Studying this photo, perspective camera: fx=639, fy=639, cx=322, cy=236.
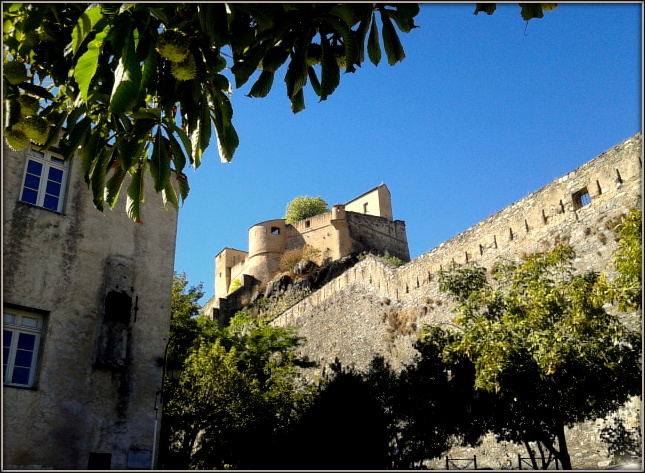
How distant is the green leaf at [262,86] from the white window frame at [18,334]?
6.51 m

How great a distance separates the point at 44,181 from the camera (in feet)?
32.7

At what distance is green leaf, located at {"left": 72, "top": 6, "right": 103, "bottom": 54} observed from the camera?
284cm

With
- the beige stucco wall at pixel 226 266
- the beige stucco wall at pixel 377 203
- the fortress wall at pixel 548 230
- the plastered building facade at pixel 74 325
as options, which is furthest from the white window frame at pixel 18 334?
the beige stucco wall at pixel 377 203

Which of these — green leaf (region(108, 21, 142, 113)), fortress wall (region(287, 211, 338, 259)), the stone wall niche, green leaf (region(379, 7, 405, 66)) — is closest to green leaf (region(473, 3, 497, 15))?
green leaf (region(379, 7, 405, 66))

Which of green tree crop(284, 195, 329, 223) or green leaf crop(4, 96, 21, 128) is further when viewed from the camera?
green tree crop(284, 195, 329, 223)

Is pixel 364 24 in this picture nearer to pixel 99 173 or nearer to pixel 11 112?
pixel 99 173

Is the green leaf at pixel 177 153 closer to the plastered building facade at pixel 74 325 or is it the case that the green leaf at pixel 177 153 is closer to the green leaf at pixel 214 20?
the green leaf at pixel 214 20

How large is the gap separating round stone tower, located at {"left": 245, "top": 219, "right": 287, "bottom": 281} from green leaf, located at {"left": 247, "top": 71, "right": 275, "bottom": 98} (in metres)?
41.8

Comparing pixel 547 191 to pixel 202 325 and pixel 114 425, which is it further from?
pixel 114 425

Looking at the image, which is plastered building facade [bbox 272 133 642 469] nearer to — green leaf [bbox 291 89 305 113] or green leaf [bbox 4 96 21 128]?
green leaf [bbox 291 89 305 113]

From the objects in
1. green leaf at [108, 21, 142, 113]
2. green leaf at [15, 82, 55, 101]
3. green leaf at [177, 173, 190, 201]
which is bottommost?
green leaf at [108, 21, 142, 113]

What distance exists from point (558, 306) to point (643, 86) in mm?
9185

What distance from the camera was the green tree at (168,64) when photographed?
3023 mm

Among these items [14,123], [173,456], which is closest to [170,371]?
[173,456]
